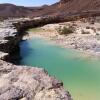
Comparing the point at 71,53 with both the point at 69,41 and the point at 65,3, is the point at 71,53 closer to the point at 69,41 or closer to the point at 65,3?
the point at 69,41

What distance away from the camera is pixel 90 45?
1399 centimetres

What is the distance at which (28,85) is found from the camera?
456 cm

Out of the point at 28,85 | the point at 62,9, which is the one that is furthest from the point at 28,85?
the point at 62,9

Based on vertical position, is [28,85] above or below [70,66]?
above

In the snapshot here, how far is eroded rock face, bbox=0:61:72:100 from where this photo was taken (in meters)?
4.21

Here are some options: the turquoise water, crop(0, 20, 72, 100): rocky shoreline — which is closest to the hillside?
the turquoise water

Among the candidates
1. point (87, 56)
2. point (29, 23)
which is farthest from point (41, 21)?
point (87, 56)

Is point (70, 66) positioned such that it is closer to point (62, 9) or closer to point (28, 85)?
point (28, 85)

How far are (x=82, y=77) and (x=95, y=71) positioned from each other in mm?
856

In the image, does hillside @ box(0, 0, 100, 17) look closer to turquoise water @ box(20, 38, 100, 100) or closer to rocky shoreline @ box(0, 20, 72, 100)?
turquoise water @ box(20, 38, 100, 100)

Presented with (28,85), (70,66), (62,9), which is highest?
(28,85)

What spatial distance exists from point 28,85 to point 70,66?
6.00 metres

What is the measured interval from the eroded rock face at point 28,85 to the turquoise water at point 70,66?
237cm

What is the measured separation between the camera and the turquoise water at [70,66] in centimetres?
777
